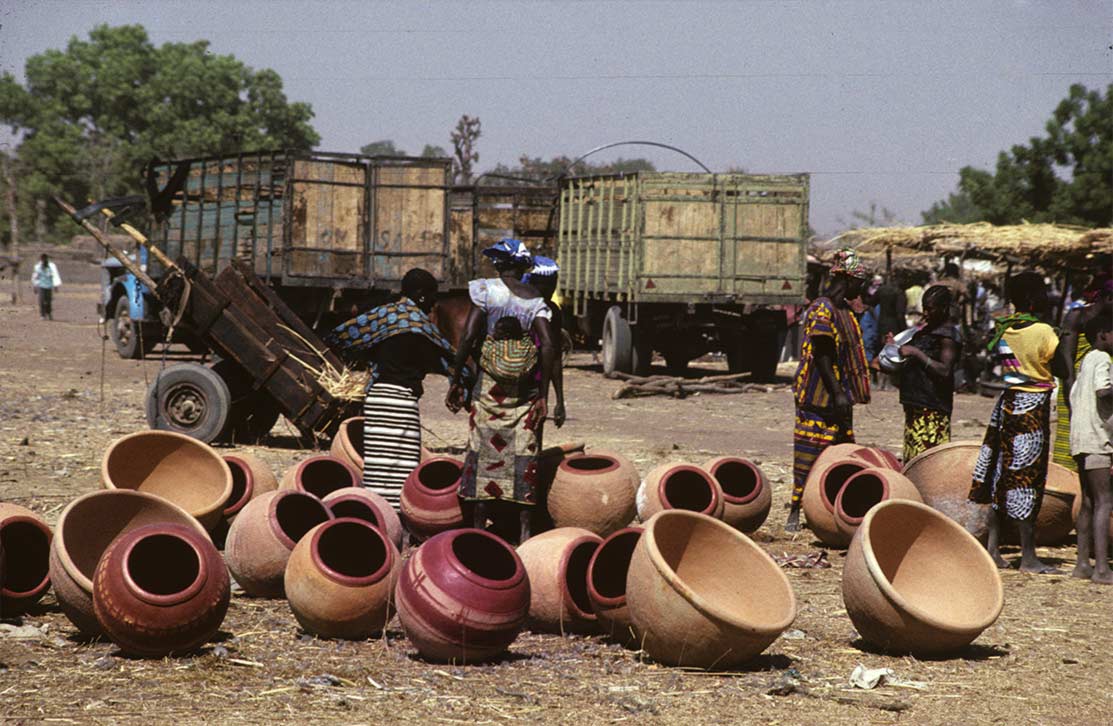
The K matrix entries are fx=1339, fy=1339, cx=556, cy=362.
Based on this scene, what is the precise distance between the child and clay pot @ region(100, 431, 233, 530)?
15.8ft

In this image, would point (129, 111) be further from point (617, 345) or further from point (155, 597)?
point (155, 597)

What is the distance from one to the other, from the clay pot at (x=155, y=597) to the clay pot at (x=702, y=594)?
1667 millimetres

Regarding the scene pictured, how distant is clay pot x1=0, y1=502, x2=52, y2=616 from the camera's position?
608cm

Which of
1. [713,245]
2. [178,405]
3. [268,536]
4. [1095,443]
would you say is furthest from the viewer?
[713,245]

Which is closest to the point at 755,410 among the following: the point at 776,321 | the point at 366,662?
the point at 776,321

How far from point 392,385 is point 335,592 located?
9.46ft

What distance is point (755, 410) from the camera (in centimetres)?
1744

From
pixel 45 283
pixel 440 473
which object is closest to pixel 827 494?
pixel 440 473

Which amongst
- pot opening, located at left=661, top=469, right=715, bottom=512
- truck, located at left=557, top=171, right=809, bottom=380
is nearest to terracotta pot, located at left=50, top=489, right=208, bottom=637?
pot opening, located at left=661, top=469, right=715, bottom=512

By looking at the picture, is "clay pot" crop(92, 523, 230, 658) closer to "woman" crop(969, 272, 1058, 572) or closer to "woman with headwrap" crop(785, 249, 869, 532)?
"woman with headwrap" crop(785, 249, 869, 532)

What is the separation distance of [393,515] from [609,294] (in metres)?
15.0

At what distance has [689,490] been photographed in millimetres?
8195

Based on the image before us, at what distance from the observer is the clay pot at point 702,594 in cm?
510

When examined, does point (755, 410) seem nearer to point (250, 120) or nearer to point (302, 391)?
point (302, 391)
